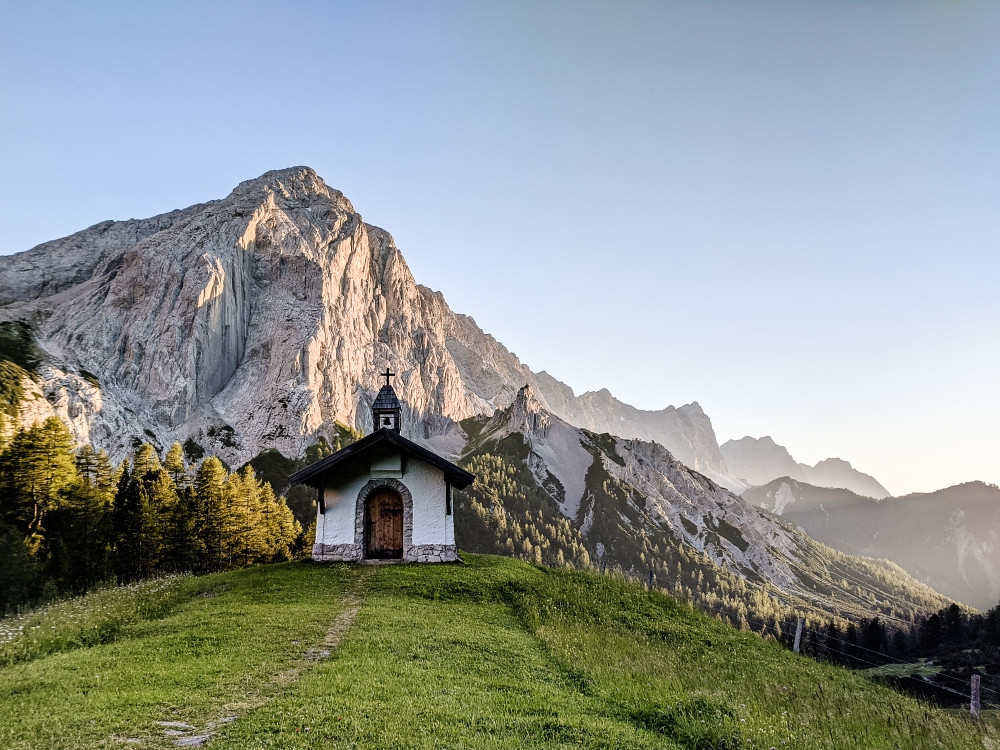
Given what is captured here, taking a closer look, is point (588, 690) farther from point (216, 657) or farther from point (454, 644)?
point (216, 657)

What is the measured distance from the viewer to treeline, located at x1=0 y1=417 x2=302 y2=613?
136ft

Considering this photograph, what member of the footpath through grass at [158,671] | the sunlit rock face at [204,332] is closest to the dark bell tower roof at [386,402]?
the footpath through grass at [158,671]

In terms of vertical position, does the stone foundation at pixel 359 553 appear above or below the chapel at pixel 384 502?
below

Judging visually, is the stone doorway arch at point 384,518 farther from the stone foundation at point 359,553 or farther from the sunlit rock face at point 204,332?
the sunlit rock face at point 204,332

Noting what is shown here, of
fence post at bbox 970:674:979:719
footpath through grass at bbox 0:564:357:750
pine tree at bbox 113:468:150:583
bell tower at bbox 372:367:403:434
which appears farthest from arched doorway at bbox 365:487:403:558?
pine tree at bbox 113:468:150:583

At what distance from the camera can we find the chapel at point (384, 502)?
98.1ft

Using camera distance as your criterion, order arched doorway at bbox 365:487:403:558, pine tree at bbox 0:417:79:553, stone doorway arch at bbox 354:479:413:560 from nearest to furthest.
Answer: stone doorway arch at bbox 354:479:413:560 → arched doorway at bbox 365:487:403:558 → pine tree at bbox 0:417:79:553

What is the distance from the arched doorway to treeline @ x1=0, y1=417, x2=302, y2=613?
883 inches

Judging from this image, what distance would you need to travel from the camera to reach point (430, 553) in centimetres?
2984

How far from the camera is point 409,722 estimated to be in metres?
9.84

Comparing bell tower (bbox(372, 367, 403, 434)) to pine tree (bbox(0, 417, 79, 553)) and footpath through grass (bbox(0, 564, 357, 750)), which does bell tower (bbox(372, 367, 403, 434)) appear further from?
pine tree (bbox(0, 417, 79, 553))

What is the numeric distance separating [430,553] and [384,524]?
3.08 meters

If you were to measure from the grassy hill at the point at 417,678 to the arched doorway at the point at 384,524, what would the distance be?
19.7ft

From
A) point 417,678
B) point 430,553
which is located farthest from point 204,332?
point 417,678
